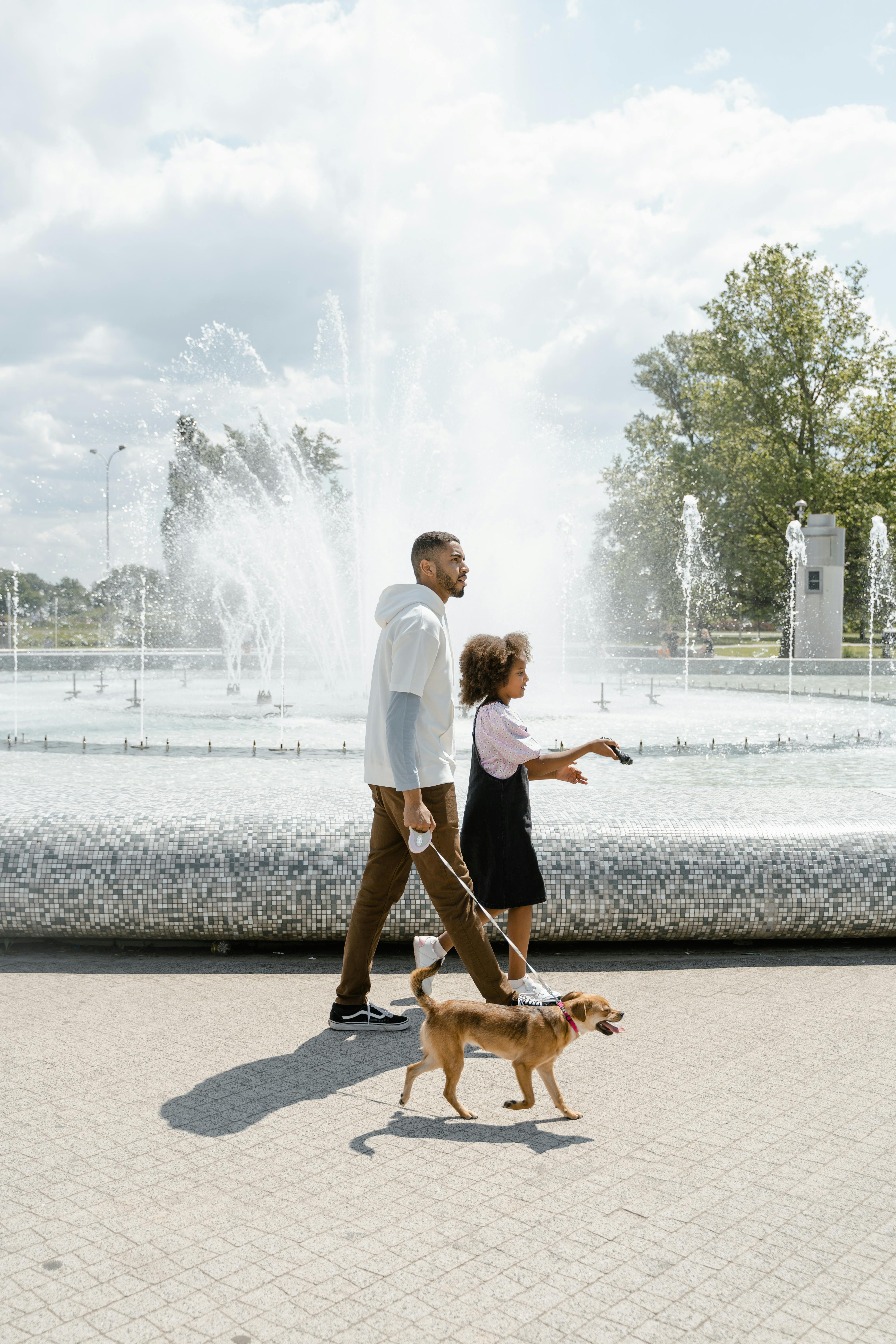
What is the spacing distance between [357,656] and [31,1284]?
15.2m

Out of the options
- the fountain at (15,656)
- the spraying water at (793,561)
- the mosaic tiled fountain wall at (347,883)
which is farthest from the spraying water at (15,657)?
the spraying water at (793,561)

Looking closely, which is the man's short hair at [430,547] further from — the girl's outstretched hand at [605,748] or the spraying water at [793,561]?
the spraying water at [793,561]

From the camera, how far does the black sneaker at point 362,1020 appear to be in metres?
3.70

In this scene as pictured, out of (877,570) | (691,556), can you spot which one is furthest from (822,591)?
(691,556)

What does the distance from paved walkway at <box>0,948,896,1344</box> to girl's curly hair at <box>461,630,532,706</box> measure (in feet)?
4.04

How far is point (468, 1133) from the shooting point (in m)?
2.94

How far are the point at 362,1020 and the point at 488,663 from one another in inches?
53.4

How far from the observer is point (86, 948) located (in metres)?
4.77

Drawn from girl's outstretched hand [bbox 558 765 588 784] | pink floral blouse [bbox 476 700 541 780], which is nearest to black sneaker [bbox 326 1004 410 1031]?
pink floral blouse [bbox 476 700 541 780]

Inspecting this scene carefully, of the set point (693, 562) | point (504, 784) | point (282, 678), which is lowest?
point (282, 678)

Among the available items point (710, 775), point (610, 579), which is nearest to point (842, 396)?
point (610, 579)

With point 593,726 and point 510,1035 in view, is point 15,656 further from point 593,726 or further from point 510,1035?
point 510,1035

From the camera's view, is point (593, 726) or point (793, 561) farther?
point (793, 561)

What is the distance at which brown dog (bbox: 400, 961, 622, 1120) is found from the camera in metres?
2.98
